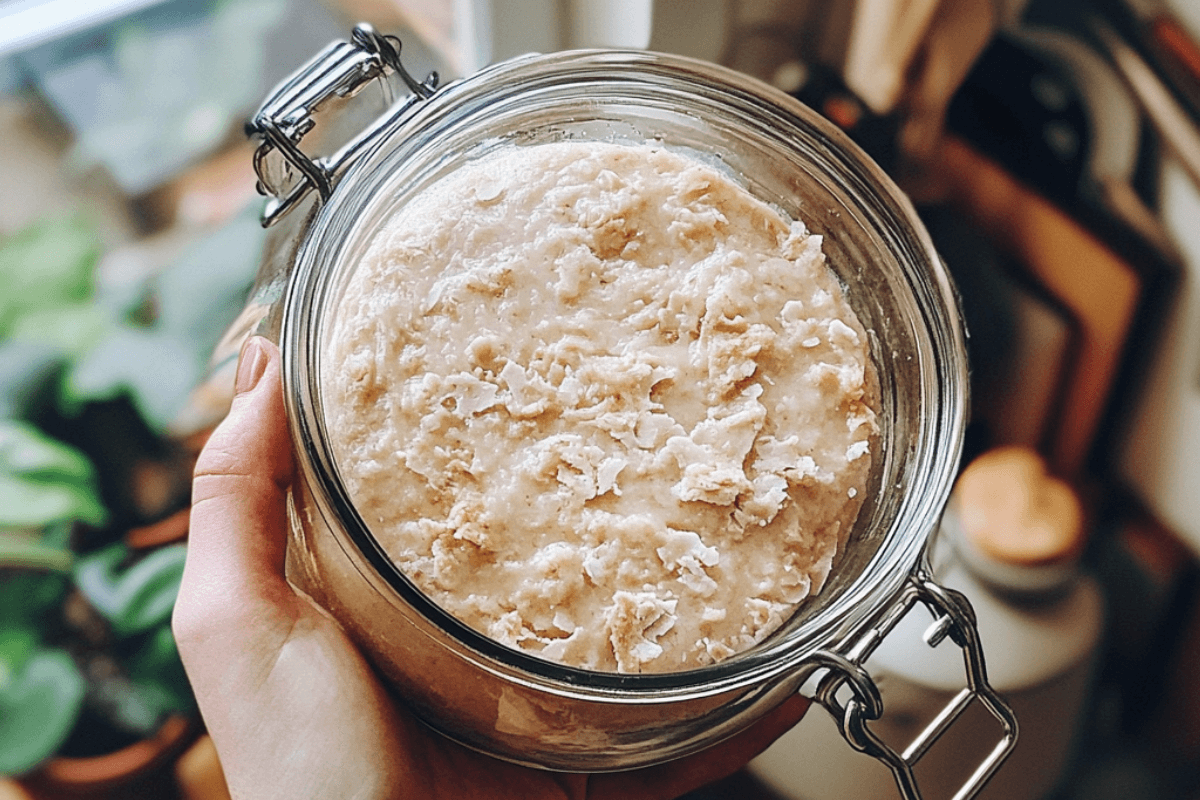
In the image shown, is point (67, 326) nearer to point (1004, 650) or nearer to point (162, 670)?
point (162, 670)

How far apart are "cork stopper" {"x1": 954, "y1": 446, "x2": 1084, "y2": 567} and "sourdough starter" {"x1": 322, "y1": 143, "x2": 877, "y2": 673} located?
546mm

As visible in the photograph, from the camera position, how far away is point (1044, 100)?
1068 mm

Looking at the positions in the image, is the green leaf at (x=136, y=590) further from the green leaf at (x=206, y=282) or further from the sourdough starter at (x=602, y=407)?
the sourdough starter at (x=602, y=407)

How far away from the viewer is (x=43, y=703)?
966 millimetres

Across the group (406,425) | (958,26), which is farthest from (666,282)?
(958,26)

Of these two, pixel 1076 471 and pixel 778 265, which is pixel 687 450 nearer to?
pixel 778 265

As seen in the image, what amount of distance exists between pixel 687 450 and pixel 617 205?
0.14 m

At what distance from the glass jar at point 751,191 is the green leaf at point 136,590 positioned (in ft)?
1.32

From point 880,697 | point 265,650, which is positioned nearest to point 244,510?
point 265,650

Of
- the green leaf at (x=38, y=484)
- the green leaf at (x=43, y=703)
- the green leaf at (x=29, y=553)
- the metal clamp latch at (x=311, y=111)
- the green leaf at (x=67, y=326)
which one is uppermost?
the metal clamp latch at (x=311, y=111)

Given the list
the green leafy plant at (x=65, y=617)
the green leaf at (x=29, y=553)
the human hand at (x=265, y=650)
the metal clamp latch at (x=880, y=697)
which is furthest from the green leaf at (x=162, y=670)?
the metal clamp latch at (x=880, y=697)

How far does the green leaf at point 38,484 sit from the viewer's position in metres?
0.97

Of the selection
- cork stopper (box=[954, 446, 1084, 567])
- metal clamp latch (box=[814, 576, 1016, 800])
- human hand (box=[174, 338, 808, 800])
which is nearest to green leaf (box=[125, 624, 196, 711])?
human hand (box=[174, 338, 808, 800])

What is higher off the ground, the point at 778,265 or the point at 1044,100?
the point at 778,265
